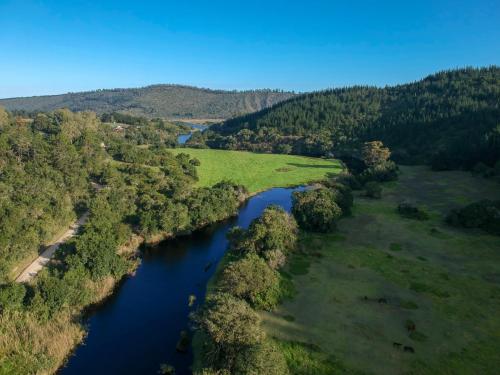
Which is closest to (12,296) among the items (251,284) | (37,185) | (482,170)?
(251,284)

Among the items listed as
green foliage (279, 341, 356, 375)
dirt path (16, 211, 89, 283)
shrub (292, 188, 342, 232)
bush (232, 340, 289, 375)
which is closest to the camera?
bush (232, 340, 289, 375)

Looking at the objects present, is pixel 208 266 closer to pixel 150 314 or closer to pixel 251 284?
pixel 150 314

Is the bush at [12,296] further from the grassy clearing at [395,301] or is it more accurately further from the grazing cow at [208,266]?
the grassy clearing at [395,301]

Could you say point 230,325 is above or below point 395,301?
above

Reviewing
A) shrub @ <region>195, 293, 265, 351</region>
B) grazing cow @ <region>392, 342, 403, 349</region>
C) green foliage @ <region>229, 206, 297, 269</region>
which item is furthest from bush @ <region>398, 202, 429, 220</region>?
shrub @ <region>195, 293, 265, 351</region>

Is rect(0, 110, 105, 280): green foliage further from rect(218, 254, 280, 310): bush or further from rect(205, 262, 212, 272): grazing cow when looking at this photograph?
rect(218, 254, 280, 310): bush
